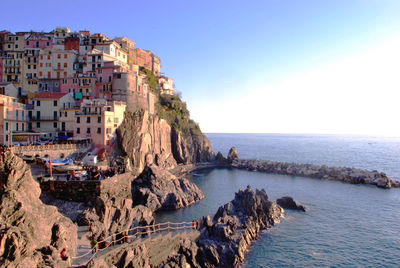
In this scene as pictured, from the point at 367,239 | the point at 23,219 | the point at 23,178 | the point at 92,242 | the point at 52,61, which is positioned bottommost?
the point at 367,239

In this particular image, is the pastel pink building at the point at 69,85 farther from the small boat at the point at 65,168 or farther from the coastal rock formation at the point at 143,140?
the small boat at the point at 65,168

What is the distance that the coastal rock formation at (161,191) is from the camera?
39812 millimetres

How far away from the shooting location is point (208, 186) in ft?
185

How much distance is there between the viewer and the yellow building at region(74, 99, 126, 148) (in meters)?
48.2

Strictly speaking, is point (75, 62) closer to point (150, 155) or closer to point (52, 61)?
point (52, 61)

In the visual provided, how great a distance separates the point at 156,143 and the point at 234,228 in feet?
123

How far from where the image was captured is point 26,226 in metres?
14.5

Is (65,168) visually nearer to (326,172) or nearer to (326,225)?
(326,225)

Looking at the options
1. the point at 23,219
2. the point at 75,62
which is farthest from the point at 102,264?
the point at 75,62

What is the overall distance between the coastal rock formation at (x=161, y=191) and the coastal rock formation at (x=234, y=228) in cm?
1086

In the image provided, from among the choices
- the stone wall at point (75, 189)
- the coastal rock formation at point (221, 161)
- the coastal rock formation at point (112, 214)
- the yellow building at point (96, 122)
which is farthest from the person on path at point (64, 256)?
the coastal rock formation at point (221, 161)

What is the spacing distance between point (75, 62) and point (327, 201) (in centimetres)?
6138

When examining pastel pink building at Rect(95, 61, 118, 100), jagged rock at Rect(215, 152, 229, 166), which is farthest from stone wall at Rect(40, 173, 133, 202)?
jagged rock at Rect(215, 152, 229, 166)

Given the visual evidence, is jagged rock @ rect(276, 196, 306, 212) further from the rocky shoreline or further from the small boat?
the small boat
